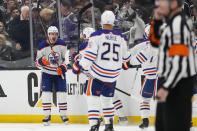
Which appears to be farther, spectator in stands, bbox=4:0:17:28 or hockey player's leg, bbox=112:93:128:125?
spectator in stands, bbox=4:0:17:28

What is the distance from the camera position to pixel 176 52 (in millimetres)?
3027

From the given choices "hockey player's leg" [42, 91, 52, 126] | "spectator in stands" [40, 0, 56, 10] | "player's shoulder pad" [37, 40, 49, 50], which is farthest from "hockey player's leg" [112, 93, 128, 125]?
"spectator in stands" [40, 0, 56, 10]

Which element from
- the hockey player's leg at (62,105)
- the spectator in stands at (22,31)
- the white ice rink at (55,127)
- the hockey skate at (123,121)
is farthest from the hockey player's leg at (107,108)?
the spectator in stands at (22,31)

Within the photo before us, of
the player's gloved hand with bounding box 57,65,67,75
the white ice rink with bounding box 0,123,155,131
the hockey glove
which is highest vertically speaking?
the hockey glove

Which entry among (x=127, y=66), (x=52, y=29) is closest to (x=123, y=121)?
(x=127, y=66)

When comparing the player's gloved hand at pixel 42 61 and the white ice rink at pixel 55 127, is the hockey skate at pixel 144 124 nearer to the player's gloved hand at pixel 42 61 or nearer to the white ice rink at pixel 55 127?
the white ice rink at pixel 55 127

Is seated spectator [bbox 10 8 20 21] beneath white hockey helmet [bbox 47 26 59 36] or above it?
above

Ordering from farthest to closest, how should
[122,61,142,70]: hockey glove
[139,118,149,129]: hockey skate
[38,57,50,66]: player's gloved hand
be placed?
[38,57,50,66]: player's gloved hand < [122,61,142,70]: hockey glove < [139,118,149,129]: hockey skate

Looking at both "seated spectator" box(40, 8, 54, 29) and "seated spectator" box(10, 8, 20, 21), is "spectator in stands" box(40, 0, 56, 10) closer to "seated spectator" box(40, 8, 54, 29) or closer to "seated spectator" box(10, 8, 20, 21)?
"seated spectator" box(40, 8, 54, 29)

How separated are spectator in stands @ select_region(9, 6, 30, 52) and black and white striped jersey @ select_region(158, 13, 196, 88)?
15.6ft

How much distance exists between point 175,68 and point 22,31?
16.5ft

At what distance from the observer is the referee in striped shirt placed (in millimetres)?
3021

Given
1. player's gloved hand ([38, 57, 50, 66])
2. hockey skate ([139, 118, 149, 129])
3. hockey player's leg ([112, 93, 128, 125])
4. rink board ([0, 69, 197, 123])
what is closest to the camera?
hockey skate ([139, 118, 149, 129])

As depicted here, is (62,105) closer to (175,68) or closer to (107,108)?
(107,108)
